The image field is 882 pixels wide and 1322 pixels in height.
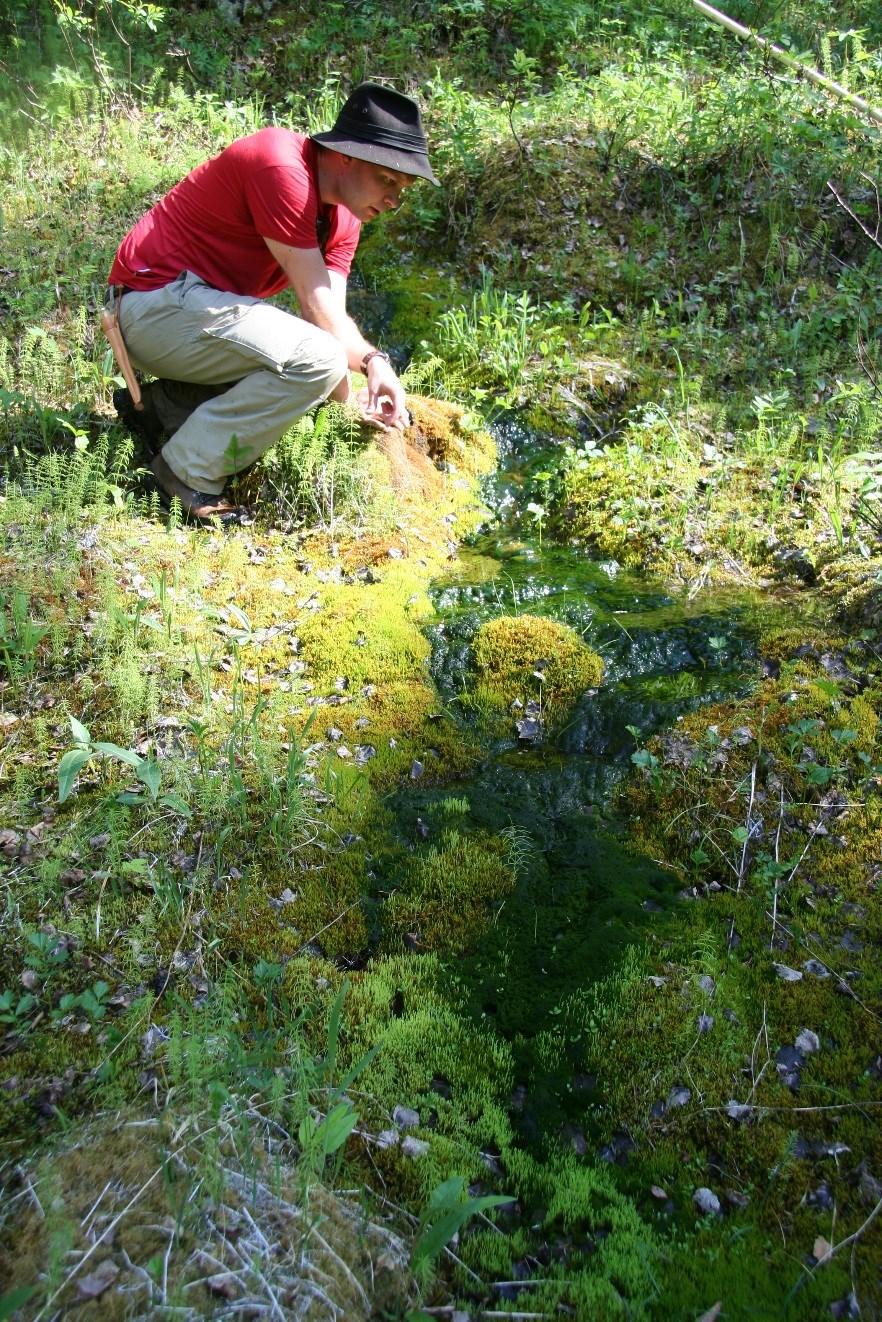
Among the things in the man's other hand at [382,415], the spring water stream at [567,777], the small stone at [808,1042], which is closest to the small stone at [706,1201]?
the spring water stream at [567,777]

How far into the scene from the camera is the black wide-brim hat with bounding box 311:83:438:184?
172 inches

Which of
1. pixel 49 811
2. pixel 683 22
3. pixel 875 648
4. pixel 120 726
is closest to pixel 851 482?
pixel 875 648

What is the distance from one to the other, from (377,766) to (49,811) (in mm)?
1368

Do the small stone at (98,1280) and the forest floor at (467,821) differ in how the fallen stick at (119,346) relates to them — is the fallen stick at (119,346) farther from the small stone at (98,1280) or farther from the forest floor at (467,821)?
the small stone at (98,1280)

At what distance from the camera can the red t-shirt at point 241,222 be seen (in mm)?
4473

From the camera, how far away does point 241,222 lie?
477 cm

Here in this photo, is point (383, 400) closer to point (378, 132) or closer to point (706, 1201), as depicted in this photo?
point (378, 132)

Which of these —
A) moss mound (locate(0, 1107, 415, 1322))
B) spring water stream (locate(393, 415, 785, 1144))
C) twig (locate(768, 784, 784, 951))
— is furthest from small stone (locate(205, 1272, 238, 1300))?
twig (locate(768, 784, 784, 951))

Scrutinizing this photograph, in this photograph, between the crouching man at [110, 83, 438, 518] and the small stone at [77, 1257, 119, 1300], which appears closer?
the small stone at [77, 1257, 119, 1300]

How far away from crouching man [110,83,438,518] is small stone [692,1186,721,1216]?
4.20 m

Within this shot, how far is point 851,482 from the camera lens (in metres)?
5.46

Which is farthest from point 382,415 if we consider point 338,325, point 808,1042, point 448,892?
point 808,1042

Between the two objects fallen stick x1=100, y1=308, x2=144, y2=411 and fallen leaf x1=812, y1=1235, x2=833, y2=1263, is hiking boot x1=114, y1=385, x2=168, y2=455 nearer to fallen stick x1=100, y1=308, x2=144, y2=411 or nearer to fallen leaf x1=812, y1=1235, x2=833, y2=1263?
fallen stick x1=100, y1=308, x2=144, y2=411

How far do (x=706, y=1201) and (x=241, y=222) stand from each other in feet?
16.4
